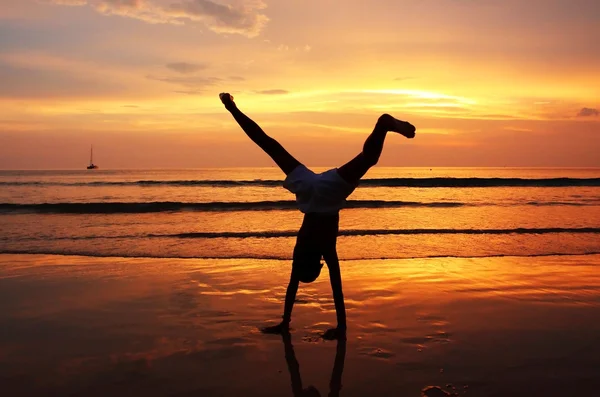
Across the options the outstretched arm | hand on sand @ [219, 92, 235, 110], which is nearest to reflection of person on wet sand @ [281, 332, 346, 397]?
the outstretched arm

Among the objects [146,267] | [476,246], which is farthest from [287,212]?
[146,267]

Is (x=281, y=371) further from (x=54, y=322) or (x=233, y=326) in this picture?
(x=54, y=322)

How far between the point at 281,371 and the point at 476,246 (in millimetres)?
9070

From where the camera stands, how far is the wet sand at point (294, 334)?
403 cm

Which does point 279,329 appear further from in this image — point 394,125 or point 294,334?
point 394,125

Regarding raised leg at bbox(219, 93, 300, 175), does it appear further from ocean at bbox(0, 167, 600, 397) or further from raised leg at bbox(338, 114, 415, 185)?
ocean at bbox(0, 167, 600, 397)

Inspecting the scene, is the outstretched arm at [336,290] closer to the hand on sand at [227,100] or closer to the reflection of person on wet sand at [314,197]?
the reflection of person on wet sand at [314,197]

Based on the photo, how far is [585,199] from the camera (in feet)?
87.4

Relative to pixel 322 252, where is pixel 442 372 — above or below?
below

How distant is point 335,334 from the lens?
5141mm

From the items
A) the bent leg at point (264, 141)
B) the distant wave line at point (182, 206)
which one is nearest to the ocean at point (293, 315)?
the bent leg at point (264, 141)

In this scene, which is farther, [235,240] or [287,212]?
[287,212]

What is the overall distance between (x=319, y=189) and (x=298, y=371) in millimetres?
1661

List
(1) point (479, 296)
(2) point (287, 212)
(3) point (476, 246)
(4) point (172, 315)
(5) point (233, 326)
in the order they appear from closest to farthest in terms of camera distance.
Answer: (5) point (233, 326) → (4) point (172, 315) → (1) point (479, 296) → (3) point (476, 246) → (2) point (287, 212)
